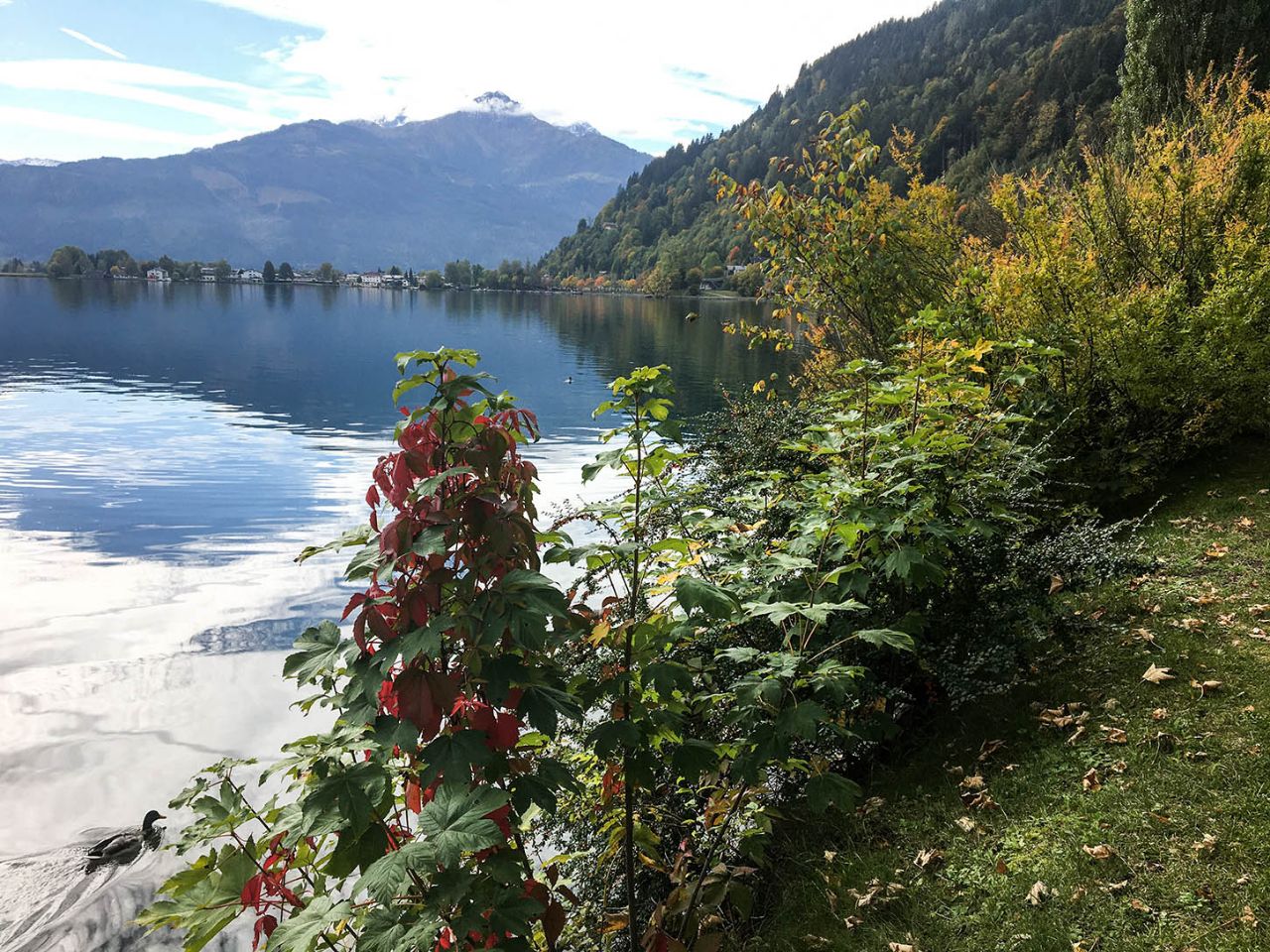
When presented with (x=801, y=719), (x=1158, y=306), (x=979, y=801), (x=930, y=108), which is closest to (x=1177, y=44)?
(x=1158, y=306)

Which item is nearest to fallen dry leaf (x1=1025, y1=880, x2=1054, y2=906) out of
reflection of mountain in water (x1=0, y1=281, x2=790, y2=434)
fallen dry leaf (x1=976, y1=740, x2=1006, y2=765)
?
fallen dry leaf (x1=976, y1=740, x2=1006, y2=765)

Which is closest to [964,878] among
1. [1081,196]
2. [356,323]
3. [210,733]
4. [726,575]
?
[726,575]

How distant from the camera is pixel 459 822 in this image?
1.85 m

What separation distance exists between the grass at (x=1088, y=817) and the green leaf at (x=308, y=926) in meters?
2.31

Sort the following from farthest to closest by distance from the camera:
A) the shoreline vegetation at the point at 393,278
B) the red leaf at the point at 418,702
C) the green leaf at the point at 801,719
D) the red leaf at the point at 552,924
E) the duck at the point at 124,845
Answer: the shoreline vegetation at the point at 393,278 → the duck at the point at 124,845 → the green leaf at the point at 801,719 → the red leaf at the point at 552,924 → the red leaf at the point at 418,702

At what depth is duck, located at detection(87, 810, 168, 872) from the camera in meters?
5.86

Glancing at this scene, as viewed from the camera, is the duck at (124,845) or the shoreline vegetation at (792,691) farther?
the duck at (124,845)

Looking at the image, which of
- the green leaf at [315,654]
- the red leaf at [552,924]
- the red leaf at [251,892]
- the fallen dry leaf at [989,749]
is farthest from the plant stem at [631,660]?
the fallen dry leaf at [989,749]

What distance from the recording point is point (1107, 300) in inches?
289

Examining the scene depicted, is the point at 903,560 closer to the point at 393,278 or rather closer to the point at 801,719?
the point at 801,719

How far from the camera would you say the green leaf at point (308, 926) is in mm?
1854

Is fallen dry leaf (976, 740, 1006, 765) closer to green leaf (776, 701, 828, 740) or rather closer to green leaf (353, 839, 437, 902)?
green leaf (776, 701, 828, 740)

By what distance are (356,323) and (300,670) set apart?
70.4 meters

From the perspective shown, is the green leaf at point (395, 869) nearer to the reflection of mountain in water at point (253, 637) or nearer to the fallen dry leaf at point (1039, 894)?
the fallen dry leaf at point (1039, 894)
